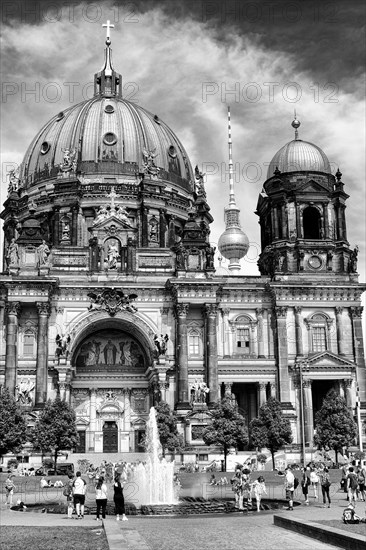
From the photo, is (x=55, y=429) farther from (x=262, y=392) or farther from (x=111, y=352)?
(x=262, y=392)

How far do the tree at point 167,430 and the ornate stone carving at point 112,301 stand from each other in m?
10.7

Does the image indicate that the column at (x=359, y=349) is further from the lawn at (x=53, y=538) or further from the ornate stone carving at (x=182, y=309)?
the lawn at (x=53, y=538)

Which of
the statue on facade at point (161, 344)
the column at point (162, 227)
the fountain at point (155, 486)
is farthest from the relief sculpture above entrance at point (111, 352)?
the fountain at point (155, 486)

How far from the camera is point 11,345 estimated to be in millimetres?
68500

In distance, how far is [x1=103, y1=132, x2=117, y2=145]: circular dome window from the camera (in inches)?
3393

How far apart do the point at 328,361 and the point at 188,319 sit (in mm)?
12827

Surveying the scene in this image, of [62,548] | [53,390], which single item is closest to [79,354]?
[53,390]

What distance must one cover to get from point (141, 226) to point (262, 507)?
5174 centimetres

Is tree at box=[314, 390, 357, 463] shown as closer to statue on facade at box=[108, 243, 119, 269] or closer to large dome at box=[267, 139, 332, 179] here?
statue on facade at box=[108, 243, 119, 269]

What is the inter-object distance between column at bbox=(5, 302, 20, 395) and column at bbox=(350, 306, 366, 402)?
2984 centimetres

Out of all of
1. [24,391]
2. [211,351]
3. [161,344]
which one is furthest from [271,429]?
[24,391]

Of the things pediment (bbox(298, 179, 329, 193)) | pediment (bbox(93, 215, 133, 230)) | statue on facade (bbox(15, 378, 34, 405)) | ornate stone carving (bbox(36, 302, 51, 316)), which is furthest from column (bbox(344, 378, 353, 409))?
statue on facade (bbox(15, 378, 34, 405))

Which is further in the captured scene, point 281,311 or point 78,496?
point 281,311

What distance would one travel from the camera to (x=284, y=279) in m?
73.4
